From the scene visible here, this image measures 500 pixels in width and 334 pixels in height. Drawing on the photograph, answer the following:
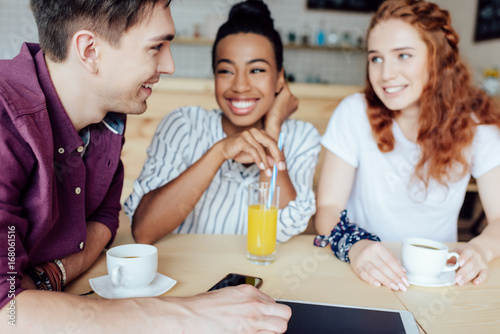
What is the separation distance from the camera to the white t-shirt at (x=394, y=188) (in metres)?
1.38

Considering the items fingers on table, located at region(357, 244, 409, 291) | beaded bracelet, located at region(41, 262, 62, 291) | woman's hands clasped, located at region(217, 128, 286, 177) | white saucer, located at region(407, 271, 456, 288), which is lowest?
white saucer, located at region(407, 271, 456, 288)

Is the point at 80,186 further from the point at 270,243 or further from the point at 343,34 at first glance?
the point at 343,34

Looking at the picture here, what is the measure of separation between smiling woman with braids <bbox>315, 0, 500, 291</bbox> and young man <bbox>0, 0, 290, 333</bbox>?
2.08ft

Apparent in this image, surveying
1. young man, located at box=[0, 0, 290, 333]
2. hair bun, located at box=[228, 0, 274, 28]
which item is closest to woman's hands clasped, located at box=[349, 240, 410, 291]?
young man, located at box=[0, 0, 290, 333]

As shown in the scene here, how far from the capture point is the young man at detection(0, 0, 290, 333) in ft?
1.94

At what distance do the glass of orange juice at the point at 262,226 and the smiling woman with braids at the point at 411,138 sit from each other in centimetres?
31

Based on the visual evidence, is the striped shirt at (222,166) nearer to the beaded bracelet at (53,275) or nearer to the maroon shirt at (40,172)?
the maroon shirt at (40,172)

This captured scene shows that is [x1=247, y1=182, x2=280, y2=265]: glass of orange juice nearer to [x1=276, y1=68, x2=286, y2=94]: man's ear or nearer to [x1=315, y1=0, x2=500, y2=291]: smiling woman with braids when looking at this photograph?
[x1=315, y1=0, x2=500, y2=291]: smiling woman with braids

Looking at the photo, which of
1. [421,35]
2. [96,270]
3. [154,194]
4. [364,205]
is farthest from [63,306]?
[421,35]

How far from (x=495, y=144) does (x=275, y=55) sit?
29.5 inches

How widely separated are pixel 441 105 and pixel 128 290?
1125 millimetres

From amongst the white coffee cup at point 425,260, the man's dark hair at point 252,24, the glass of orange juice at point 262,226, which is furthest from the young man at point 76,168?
the man's dark hair at point 252,24

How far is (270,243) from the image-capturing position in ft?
3.08

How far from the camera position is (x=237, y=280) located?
0.80 m
